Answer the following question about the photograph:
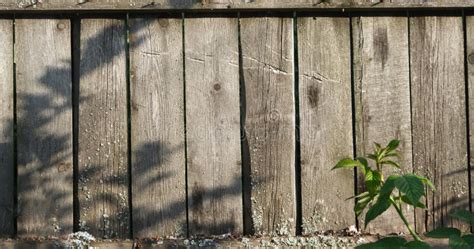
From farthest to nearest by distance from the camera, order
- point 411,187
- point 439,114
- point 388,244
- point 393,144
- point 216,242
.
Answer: point 439,114
point 216,242
point 393,144
point 388,244
point 411,187

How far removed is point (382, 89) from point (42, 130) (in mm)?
1640

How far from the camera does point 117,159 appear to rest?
3535 mm

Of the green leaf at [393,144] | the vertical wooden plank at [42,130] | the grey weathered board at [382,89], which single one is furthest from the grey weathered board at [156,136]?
the green leaf at [393,144]

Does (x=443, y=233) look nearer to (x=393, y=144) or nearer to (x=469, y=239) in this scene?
(x=469, y=239)

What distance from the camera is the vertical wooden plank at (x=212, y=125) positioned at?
3.53 metres

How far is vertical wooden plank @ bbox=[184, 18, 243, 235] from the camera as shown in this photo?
3533 mm

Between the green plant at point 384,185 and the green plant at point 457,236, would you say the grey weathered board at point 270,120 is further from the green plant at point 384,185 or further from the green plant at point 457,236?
the green plant at point 457,236

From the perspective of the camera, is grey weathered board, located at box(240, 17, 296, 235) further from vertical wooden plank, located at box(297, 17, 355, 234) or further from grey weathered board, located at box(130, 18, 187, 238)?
grey weathered board, located at box(130, 18, 187, 238)

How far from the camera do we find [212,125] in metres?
3.53

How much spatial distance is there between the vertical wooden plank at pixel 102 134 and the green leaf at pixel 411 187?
1307mm

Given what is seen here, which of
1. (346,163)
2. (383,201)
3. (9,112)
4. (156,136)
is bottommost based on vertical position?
(383,201)

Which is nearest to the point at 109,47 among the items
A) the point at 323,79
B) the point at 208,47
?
the point at 208,47

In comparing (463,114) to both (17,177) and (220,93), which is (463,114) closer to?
(220,93)

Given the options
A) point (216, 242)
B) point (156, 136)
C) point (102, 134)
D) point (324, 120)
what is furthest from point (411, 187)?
point (102, 134)
